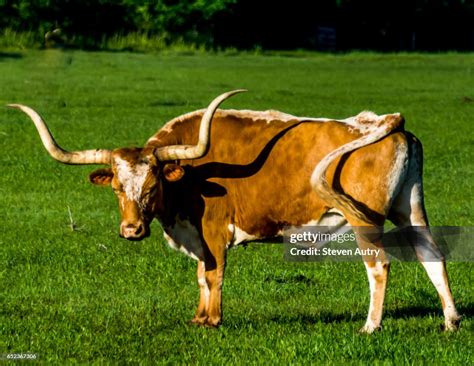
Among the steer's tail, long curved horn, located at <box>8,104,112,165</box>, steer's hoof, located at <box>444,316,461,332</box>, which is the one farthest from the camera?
long curved horn, located at <box>8,104,112,165</box>

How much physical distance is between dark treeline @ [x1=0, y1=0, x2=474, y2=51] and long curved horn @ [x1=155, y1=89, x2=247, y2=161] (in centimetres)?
3700

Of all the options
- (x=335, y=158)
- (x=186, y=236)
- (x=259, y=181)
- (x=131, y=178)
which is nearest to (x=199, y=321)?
(x=186, y=236)

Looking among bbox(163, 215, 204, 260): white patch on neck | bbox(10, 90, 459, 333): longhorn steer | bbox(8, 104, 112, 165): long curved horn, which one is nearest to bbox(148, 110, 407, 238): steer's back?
bbox(10, 90, 459, 333): longhorn steer

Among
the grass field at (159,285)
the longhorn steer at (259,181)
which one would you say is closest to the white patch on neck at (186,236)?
the longhorn steer at (259,181)

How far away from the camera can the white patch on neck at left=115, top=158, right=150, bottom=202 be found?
9445 mm

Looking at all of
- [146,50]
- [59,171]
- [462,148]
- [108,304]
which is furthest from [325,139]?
[146,50]

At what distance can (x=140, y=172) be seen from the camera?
374 inches

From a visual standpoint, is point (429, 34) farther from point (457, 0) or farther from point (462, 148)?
point (462, 148)

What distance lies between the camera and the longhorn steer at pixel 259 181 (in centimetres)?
952

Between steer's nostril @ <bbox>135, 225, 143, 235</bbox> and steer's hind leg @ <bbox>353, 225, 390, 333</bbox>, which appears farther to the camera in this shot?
steer's hind leg @ <bbox>353, 225, 390, 333</bbox>

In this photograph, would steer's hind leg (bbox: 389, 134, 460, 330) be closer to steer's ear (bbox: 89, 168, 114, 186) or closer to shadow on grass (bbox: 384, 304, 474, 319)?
shadow on grass (bbox: 384, 304, 474, 319)

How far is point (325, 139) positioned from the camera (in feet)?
32.6

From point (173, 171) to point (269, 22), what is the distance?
60.7 meters

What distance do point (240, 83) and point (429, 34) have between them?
1579 inches
